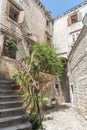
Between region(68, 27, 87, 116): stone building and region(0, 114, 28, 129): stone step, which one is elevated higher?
region(68, 27, 87, 116): stone building

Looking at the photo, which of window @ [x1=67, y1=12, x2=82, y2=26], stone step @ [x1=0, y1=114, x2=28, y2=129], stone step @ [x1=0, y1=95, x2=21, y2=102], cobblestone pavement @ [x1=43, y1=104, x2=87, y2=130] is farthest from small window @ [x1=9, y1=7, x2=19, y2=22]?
stone step @ [x1=0, y1=114, x2=28, y2=129]

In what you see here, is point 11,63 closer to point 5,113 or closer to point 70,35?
point 5,113

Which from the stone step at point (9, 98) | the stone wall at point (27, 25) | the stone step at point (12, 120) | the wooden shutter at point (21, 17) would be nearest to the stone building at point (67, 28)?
the stone wall at point (27, 25)

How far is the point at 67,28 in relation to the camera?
1573 cm

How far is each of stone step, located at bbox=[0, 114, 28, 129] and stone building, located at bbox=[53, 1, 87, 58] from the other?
1085 cm

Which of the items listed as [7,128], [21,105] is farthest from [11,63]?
[7,128]

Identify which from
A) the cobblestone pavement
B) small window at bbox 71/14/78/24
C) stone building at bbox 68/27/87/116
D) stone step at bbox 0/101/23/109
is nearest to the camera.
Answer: stone step at bbox 0/101/23/109

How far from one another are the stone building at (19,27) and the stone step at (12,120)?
4.73 metres

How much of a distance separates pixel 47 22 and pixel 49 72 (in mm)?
8492

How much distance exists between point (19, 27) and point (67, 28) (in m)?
6.90

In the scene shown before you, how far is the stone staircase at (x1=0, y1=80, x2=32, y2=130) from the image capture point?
12.1 ft

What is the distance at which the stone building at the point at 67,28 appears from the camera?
1483 centimetres

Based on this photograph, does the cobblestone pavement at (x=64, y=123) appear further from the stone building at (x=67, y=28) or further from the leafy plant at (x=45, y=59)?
the stone building at (x=67, y=28)

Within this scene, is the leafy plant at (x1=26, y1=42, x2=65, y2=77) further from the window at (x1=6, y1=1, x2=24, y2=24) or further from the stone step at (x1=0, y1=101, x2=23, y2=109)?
the stone step at (x1=0, y1=101, x2=23, y2=109)
